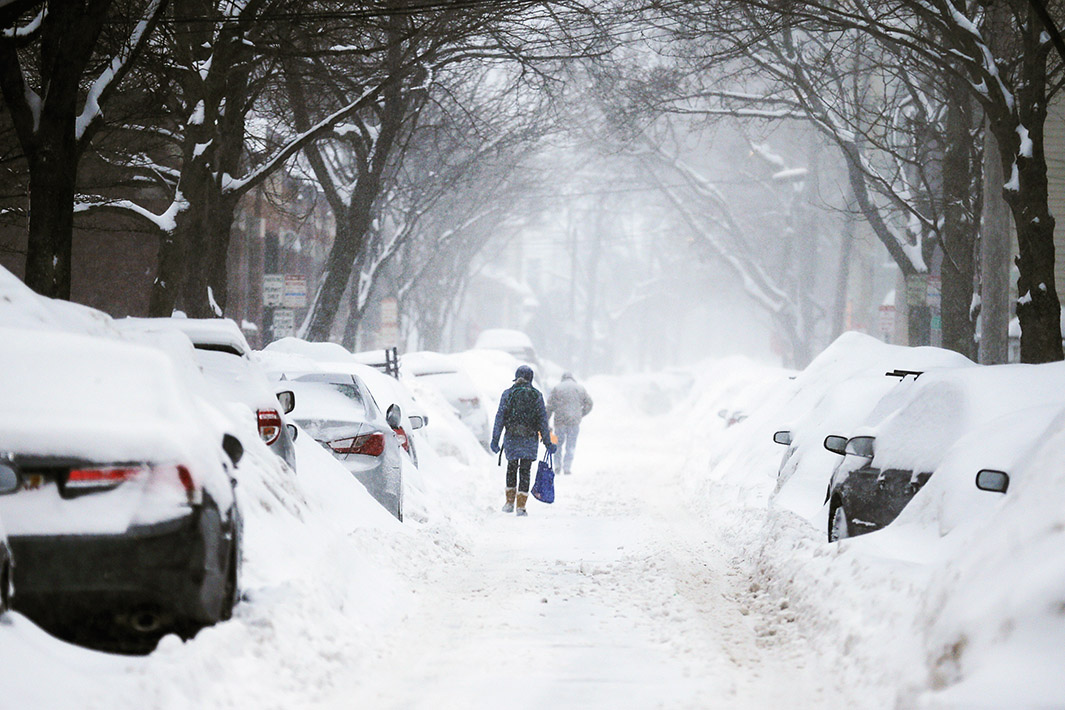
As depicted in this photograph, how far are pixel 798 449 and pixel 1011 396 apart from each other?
155 inches

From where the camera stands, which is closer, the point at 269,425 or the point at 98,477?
→ the point at 98,477

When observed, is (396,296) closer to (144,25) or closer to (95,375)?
(144,25)

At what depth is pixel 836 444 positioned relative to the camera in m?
9.32

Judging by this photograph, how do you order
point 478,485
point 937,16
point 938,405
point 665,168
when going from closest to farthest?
point 938,405 < point 937,16 < point 478,485 < point 665,168

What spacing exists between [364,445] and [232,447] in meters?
5.05

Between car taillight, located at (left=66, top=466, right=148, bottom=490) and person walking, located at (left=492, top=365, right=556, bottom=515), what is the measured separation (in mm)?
9344

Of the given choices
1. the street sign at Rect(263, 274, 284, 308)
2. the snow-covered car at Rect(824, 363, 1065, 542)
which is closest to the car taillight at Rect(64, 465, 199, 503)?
the snow-covered car at Rect(824, 363, 1065, 542)

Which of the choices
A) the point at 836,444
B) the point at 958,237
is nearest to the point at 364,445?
the point at 836,444

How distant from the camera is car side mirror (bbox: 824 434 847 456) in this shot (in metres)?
9.11

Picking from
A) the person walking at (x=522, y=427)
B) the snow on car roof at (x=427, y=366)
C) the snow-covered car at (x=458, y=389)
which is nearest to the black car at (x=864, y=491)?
the person walking at (x=522, y=427)

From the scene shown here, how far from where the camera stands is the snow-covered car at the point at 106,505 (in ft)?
17.4

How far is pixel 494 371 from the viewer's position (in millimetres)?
30469

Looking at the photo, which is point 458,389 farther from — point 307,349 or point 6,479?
point 6,479

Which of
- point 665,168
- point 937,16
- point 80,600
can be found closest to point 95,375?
point 80,600
